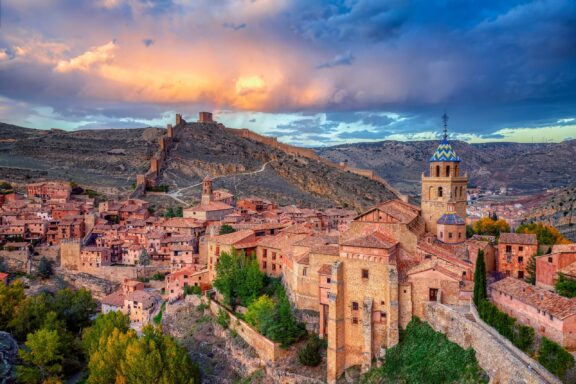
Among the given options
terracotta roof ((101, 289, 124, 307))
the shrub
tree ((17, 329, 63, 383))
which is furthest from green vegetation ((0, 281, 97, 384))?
the shrub

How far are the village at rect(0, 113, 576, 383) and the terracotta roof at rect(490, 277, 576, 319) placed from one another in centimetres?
5

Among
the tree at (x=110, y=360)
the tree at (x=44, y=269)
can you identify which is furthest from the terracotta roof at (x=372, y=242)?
the tree at (x=44, y=269)

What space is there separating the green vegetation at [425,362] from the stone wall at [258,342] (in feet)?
17.3

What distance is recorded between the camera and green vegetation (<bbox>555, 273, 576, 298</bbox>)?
777 inches

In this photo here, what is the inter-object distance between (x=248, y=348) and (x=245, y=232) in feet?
32.1

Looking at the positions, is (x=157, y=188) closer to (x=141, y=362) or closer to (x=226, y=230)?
(x=226, y=230)

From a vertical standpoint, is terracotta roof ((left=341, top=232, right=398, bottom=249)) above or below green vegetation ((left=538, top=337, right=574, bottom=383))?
above

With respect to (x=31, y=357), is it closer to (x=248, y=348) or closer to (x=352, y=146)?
(x=248, y=348)

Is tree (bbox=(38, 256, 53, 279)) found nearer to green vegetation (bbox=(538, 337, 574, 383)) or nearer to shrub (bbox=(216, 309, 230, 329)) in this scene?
shrub (bbox=(216, 309, 230, 329))

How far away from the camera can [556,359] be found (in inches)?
618

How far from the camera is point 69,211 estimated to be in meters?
54.8

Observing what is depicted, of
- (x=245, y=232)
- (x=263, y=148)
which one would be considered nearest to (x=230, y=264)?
(x=245, y=232)

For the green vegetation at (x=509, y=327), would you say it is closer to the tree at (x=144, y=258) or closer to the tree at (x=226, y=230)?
the tree at (x=226, y=230)

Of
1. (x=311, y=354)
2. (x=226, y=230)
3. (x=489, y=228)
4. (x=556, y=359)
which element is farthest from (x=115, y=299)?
(x=556, y=359)
